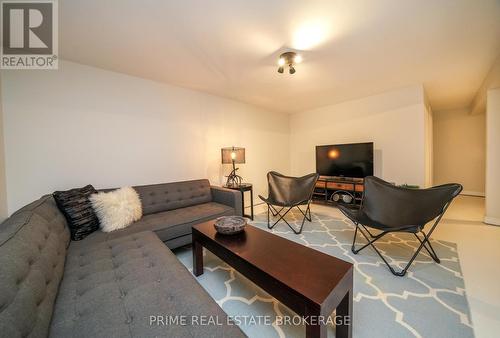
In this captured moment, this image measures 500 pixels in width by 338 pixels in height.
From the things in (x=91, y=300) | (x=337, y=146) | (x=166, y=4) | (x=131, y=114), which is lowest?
(x=91, y=300)

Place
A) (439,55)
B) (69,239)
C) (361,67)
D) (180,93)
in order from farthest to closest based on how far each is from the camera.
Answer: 1. (180,93)
2. (361,67)
3. (439,55)
4. (69,239)

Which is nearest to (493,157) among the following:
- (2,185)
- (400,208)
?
(400,208)

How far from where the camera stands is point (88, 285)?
1.09 m

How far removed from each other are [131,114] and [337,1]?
106 inches

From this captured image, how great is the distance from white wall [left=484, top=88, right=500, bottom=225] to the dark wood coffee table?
3586mm

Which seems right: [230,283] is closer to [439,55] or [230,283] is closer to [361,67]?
[361,67]

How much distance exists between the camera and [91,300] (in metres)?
0.96

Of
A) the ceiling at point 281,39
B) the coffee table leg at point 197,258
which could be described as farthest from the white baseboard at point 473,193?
the coffee table leg at point 197,258

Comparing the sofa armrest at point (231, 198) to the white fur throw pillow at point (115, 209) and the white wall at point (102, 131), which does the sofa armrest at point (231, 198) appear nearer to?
the white wall at point (102, 131)

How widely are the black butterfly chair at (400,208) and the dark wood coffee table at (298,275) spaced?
39.6 inches

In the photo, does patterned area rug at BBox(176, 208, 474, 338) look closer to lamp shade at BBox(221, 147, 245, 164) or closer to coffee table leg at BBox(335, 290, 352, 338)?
coffee table leg at BBox(335, 290, 352, 338)

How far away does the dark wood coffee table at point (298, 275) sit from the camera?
36.4 inches

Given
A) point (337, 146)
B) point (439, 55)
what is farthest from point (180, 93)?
point (439, 55)

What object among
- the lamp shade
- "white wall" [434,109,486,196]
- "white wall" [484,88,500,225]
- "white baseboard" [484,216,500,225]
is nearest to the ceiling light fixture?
the lamp shade
